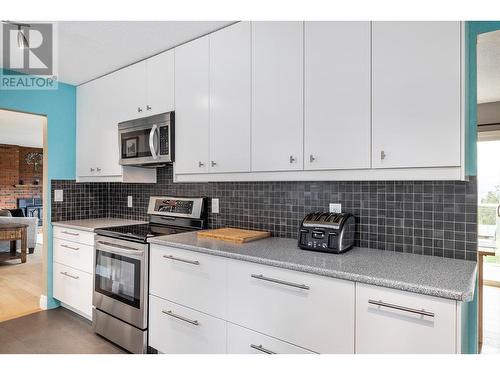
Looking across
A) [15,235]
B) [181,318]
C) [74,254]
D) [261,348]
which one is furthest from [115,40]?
[15,235]

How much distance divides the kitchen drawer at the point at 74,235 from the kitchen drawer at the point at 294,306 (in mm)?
1594

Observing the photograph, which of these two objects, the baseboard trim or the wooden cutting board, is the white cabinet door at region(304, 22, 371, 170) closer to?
the wooden cutting board

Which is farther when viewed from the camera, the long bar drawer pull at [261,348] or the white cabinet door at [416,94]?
the long bar drawer pull at [261,348]

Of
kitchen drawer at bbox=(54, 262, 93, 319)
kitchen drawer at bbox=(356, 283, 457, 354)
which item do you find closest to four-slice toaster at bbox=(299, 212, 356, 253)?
kitchen drawer at bbox=(356, 283, 457, 354)

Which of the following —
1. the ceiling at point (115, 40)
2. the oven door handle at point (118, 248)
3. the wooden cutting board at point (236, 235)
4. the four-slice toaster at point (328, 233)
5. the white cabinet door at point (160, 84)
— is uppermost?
the ceiling at point (115, 40)

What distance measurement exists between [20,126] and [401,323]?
283 inches

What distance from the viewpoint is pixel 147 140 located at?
2.67 metres

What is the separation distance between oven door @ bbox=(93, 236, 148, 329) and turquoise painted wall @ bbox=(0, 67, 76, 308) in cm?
100

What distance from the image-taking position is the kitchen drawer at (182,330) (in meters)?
1.89

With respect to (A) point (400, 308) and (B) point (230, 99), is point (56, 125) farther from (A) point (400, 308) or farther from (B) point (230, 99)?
(A) point (400, 308)

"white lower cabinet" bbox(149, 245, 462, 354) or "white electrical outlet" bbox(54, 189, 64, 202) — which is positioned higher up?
"white electrical outlet" bbox(54, 189, 64, 202)

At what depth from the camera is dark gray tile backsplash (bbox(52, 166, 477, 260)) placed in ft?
5.61

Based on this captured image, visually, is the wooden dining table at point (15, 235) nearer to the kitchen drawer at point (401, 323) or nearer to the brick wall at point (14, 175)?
the brick wall at point (14, 175)

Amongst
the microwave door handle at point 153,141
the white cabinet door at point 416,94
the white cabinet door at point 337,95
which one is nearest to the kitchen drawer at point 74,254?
the microwave door handle at point 153,141
